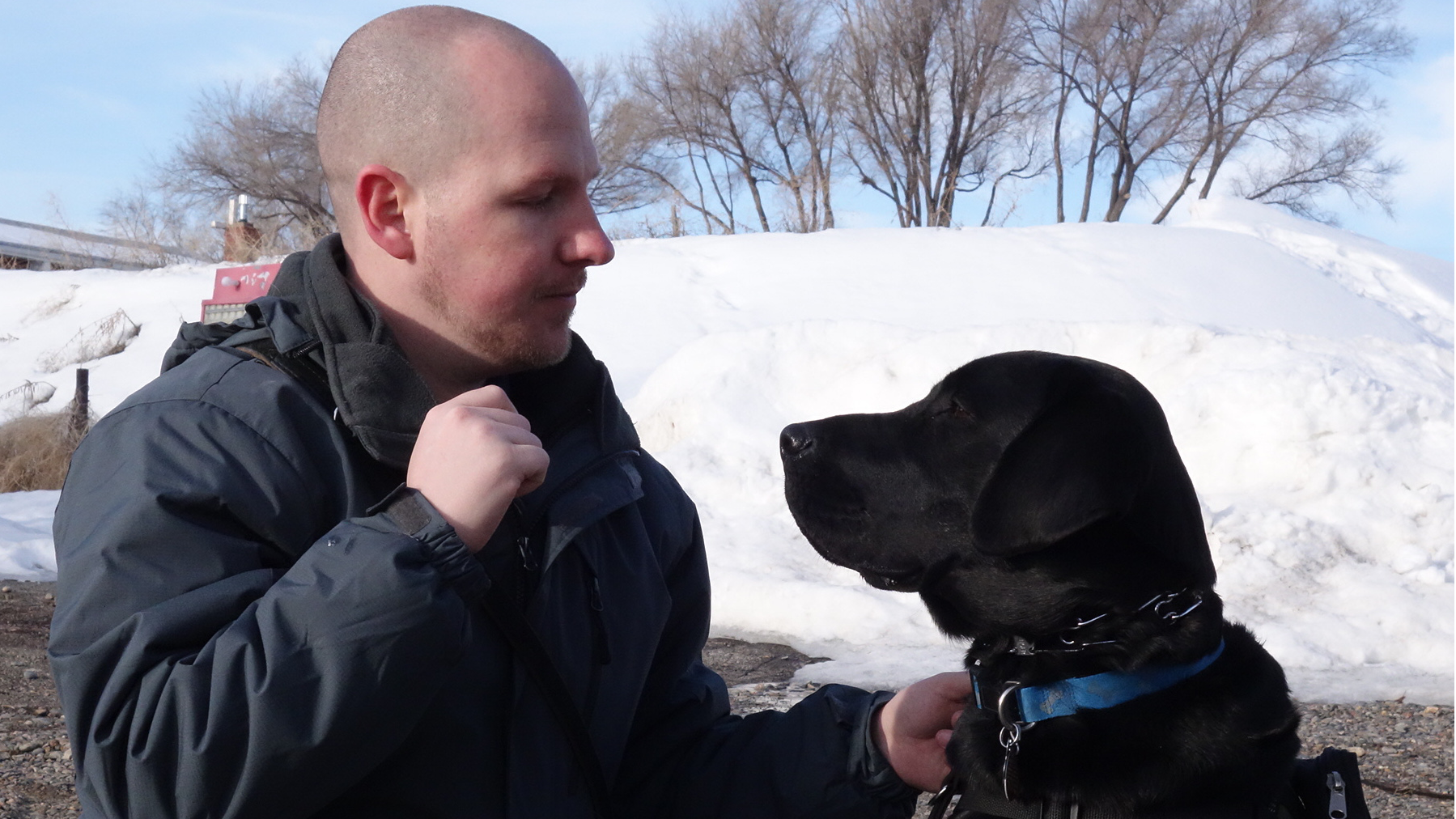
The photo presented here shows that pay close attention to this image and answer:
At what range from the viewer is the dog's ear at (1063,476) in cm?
217

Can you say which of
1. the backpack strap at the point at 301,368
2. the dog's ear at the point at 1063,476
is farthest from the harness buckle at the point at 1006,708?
the backpack strap at the point at 301,368

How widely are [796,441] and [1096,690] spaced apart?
0.86 meters

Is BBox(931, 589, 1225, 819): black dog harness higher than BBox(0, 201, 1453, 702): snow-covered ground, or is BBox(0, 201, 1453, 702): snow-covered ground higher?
BBox(931, 589, 1225, 819): black dog harness

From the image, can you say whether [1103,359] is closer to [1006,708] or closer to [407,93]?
[1006,708]

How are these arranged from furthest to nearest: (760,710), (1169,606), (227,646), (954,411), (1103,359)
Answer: (1103,359) → (760,710) → (954,411) → (1169,606) → (227,646)

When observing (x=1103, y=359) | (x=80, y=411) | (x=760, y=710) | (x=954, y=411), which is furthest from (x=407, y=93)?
(x=80, y=411)

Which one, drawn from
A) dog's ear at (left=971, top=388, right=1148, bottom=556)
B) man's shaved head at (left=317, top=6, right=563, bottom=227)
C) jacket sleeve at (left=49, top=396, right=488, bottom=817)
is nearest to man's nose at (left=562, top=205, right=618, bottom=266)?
man's shaved head at (left=317, top=6, right=563, bottom=227)

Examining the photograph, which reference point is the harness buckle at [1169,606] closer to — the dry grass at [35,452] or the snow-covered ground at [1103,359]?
the snow-covered ground at [1103,359]

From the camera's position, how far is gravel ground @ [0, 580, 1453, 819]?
12.1 ft

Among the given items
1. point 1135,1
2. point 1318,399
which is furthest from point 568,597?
point 1135,1

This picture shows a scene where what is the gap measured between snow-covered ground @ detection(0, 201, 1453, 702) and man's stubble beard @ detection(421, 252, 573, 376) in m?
3.45

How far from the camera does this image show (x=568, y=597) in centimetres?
201

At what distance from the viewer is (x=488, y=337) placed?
212cm

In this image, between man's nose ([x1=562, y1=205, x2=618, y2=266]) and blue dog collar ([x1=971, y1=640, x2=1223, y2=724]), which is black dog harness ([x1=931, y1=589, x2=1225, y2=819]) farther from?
man's nose ([x1=562, y1=205, x2=618, y2=266])
